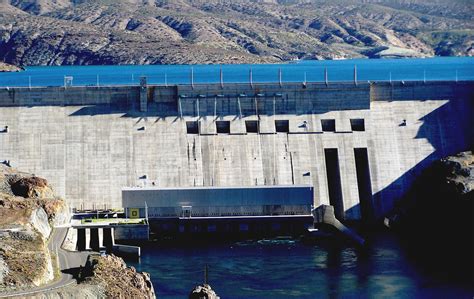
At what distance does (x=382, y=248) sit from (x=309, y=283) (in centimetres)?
1232

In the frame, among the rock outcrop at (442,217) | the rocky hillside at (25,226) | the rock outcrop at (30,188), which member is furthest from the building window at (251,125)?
the rock outcrop at (30,188)

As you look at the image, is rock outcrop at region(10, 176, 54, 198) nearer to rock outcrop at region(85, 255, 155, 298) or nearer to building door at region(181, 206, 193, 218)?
building door at region(181, 206, 193, 218)

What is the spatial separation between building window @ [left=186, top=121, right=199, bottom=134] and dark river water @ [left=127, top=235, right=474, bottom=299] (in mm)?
14936

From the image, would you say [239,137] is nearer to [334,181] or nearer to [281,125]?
[281,125]

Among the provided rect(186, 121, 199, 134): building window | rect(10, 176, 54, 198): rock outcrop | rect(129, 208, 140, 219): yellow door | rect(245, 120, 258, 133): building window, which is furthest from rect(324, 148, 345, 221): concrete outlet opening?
rect(10, 176, 54, 198): rock outcrop

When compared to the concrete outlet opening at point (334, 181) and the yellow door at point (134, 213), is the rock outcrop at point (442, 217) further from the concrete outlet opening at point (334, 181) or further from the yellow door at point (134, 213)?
the yellow door at point (134, 213)

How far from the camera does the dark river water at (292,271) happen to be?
68.8m

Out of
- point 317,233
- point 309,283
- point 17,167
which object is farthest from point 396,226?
point 17,167

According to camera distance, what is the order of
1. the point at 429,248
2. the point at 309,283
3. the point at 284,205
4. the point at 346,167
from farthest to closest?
the point at 346,167 → the point at 284,205 → the point at 429,248 → the point at 309,283

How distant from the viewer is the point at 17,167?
9212cm

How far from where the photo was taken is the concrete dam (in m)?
92.3

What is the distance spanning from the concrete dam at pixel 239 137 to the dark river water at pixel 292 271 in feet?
32.6

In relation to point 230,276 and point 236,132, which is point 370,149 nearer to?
point 236,132

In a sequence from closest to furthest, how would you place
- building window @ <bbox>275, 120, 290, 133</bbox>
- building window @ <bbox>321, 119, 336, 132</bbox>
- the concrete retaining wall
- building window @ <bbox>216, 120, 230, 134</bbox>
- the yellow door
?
the concrete retaining wall < the yellow door < building window @ <bbox>216, 120, 230, 134</bbox> < building window @ <bbox>275, 120, 290, 133</bbox> < building window @ <bbox>321, 119, 336, 132</bbox>
